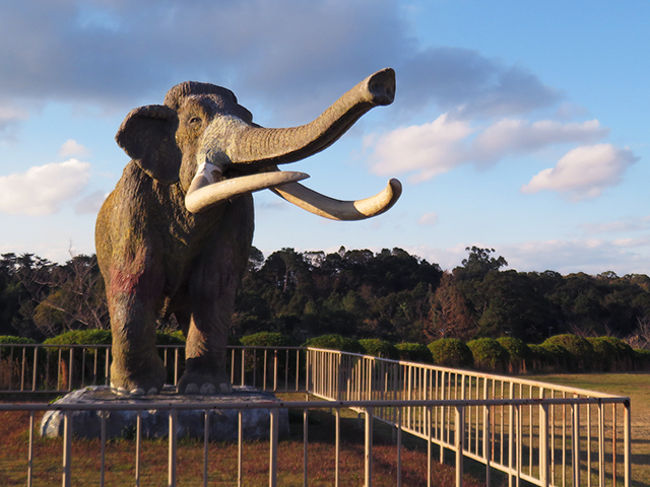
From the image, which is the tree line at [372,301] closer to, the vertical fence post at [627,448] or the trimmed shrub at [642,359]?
the trimmed shrub at [642,359]

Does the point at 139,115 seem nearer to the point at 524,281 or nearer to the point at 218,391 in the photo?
the point at 218,391

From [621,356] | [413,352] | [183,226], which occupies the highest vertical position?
[183,226]

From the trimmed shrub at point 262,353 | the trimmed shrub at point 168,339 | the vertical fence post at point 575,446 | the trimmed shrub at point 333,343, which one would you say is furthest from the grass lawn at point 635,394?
the trimmed shrub at point 168,339

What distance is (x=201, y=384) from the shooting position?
21.0 ft

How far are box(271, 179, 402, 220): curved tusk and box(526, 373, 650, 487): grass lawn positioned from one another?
428 centimetres

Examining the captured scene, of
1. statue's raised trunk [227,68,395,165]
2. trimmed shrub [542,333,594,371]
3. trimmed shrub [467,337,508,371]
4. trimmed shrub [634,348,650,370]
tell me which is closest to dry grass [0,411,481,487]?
statue's raised trunk [227,68,395,165]

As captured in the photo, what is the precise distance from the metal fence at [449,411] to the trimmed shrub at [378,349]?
91.2 inches

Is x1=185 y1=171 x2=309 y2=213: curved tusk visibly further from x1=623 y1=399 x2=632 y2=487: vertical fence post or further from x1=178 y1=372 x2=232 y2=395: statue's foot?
x1=623 y1=399 x2=632 y2=487: vertical fence post

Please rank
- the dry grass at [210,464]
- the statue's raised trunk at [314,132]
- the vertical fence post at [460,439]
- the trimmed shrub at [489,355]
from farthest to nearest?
the trimmed shrub at [489,355] → the dry grass at [210,464] → the vertical fence post at [460,439] → the statue's raised trunk at [314,132]

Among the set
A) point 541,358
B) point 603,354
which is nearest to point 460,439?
point 541,358

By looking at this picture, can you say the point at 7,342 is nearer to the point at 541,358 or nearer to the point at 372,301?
the point at 541,358

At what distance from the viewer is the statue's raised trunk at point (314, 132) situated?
380 cm

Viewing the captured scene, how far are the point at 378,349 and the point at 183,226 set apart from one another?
34.8ft

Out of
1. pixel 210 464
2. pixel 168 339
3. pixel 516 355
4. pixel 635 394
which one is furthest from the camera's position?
pixel 516 355
